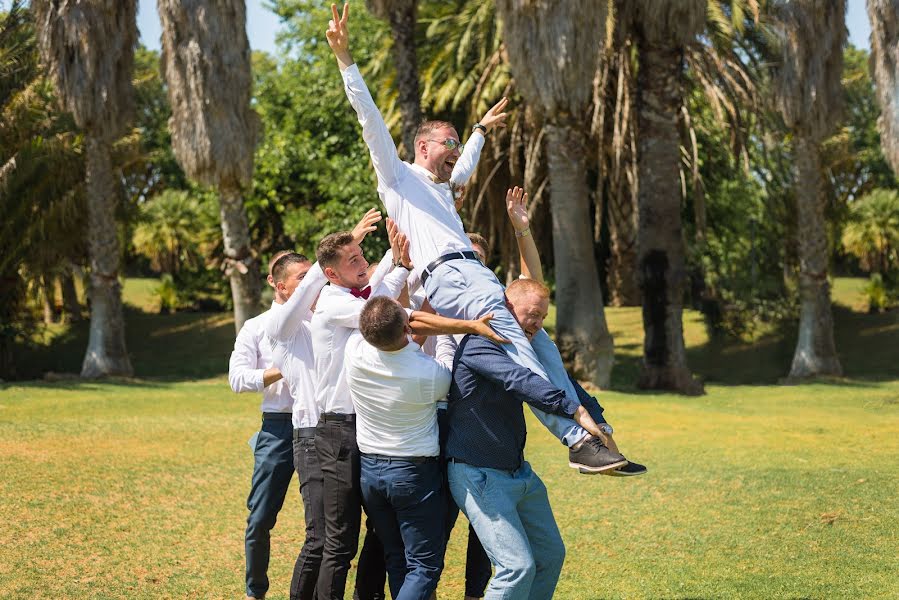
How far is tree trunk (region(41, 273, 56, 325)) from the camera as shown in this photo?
27541 mm

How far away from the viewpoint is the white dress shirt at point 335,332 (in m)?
5.52

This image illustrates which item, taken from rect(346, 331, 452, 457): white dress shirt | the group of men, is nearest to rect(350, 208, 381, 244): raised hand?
the group of men

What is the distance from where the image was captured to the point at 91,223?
24156mm

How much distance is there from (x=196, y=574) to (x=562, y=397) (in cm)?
406

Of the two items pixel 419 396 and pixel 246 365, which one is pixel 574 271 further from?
pixel 419 396

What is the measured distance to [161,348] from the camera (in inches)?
1174

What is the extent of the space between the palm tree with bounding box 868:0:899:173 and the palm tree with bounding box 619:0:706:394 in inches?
135

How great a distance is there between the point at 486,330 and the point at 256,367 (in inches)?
89.5

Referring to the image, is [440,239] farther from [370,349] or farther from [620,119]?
[620,119]

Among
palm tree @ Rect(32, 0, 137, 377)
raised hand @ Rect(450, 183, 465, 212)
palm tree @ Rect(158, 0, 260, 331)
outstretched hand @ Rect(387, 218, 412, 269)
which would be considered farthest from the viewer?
palm tree @ Rect(32, 0, 137, 377)

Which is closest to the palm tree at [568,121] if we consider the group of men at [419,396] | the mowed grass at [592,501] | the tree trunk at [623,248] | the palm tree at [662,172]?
the palm tree at [662,172]

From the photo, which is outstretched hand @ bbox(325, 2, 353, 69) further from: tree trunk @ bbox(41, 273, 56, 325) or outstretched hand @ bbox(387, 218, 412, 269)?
tree trunk @ bbox(41, 273, 56, 325)

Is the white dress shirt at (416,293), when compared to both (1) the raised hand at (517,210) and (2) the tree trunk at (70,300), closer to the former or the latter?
(1) the raised hand at (517,210)

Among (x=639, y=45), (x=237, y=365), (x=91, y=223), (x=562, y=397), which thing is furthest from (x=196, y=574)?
(x=91, y=223)
